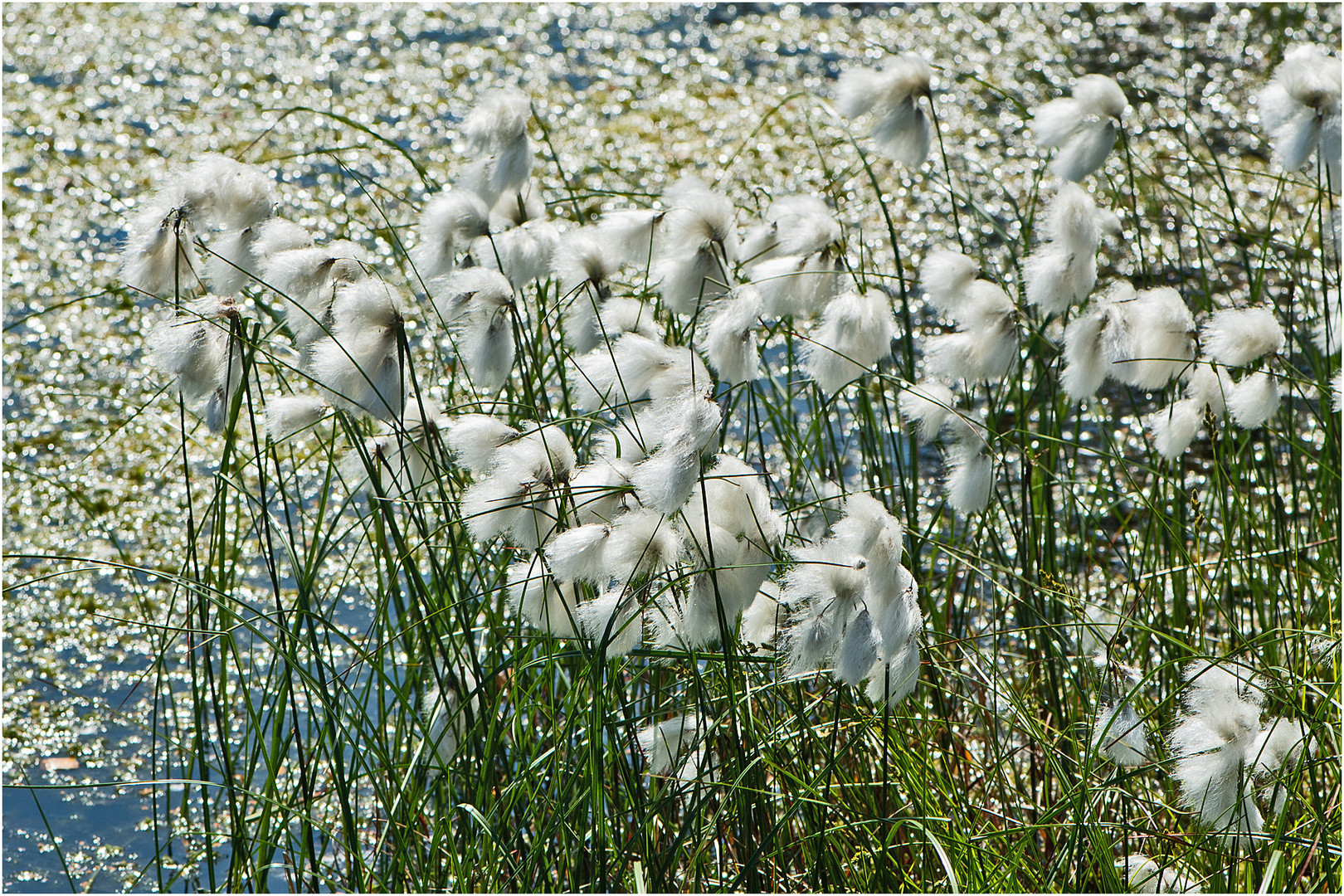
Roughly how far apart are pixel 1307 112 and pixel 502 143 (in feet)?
2.81

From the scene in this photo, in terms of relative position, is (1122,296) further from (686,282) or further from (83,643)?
(83,643)

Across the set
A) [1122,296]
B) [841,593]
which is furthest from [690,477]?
[1122,296]

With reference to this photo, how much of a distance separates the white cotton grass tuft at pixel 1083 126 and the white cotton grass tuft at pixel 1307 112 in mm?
160

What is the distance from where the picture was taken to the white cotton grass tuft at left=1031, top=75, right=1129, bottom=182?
1.31m

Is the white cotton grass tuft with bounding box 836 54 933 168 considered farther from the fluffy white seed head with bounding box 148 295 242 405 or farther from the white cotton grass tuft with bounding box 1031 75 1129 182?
the fluffy white seed head with bounding box 148 295 242 405

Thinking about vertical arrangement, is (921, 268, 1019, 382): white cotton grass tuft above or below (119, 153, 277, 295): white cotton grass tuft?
below

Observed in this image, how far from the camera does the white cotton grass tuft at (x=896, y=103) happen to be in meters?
1.29

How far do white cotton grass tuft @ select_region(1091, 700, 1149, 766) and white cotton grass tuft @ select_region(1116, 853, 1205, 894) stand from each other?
0.31 feet

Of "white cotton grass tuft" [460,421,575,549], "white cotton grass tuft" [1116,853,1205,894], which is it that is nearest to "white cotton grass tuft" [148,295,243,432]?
"white cotton grass tuft" [460,421,575,549]

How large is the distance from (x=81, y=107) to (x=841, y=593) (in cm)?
349

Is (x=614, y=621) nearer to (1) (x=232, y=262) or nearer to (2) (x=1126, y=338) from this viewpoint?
(1) (x=232, y=262)

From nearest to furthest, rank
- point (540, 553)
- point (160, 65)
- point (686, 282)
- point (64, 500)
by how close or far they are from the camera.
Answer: point (540, 553) < point (686, 282) < point (64, 500) < point (160, 65)

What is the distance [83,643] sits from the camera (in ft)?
6.00

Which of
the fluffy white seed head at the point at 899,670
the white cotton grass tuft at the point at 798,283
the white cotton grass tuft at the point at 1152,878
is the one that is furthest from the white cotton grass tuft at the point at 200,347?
the white cotton grass tuft at the point at 1152,878
